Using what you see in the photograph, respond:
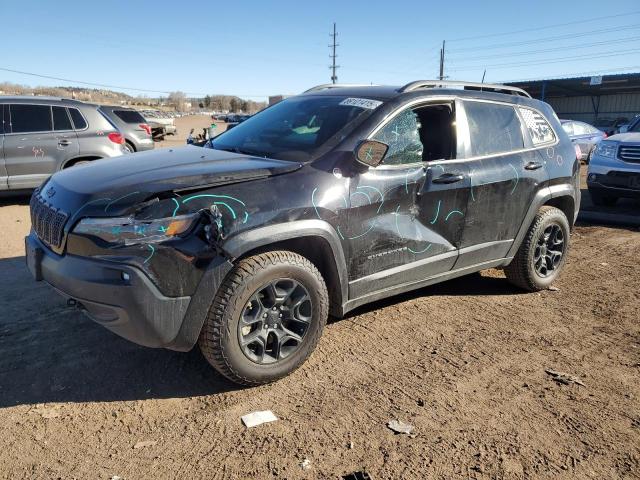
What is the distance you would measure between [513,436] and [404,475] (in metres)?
0.71

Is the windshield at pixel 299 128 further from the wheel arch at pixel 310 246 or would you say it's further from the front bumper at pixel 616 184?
the front bumper at pixel 616 184

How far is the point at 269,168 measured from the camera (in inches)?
126

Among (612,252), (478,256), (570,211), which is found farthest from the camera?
(612,252)

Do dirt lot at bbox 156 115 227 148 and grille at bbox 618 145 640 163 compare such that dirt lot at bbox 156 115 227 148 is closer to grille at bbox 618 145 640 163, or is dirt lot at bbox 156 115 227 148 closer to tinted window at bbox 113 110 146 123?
tinted window at bbox 113 110 146 123

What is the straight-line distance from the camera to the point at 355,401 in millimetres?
3061

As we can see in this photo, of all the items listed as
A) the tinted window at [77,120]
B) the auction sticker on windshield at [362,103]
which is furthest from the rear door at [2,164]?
the auction sticker on windshield at [362,103]

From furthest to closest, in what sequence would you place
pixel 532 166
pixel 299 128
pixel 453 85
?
1. pixel 532 166
2. pixel 453 85
3. pixel 299 128

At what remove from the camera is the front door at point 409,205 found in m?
3.49

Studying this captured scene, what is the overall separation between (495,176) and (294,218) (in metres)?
2.03

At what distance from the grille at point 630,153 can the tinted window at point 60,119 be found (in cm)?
917

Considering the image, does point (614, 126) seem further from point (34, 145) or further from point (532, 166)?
point (34, 145)

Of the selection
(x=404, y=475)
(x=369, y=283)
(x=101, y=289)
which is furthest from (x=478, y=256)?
(x=101, y=289)

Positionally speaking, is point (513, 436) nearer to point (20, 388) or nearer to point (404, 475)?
point (404, 475)

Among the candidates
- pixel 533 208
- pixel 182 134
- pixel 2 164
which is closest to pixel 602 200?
pixel 533 208
